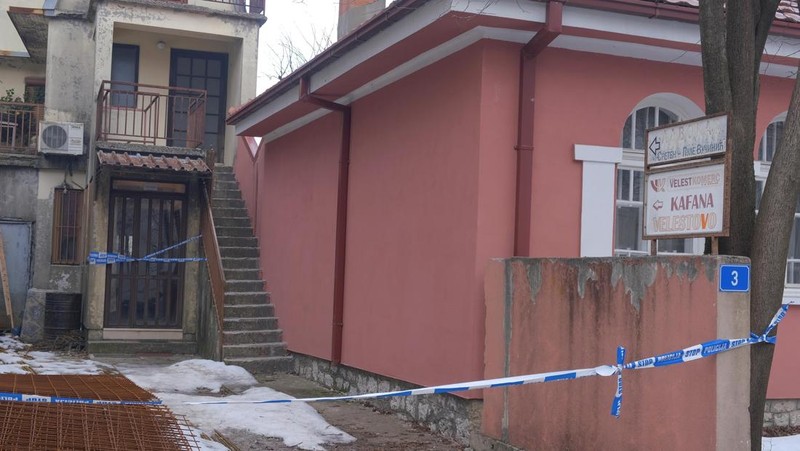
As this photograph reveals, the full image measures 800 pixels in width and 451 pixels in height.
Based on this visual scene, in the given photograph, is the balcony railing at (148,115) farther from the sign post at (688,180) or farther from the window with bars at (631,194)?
the sign post at (688,180)

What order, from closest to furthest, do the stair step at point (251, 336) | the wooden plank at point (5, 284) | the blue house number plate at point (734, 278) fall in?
the blue house number plate at point (734, 278)
the stair step at point (251, 336)
the wooden plank at point (5, 284)

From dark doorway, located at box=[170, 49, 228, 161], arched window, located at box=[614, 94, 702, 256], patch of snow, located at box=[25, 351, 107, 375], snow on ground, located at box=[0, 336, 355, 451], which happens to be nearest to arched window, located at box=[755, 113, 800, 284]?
arched window, located at box=[614, 94, 702, 256]

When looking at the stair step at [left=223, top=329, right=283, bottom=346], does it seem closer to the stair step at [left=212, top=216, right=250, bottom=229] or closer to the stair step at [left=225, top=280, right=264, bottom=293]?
the stair step at [left=225, top=280, right=264, bottom=293]

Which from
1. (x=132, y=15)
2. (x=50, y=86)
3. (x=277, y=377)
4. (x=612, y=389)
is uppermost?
(x=132, y=15)

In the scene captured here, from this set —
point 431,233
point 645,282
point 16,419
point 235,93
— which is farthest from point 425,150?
point 235,93

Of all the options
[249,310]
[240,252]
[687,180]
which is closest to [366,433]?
[687,180]

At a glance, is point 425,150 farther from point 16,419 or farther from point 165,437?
point 16,419

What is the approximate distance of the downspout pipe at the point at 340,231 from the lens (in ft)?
36.1

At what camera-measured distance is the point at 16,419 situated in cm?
735

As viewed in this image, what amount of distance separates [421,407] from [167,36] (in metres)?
12.0

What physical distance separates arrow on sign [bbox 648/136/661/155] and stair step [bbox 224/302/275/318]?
842 cm

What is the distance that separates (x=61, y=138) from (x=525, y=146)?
1146 centimetres

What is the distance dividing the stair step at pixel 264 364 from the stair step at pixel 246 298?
131cm

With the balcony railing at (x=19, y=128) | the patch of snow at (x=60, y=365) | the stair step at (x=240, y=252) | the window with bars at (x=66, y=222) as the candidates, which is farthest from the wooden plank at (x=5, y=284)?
the stair step at (x=240, y=252)
